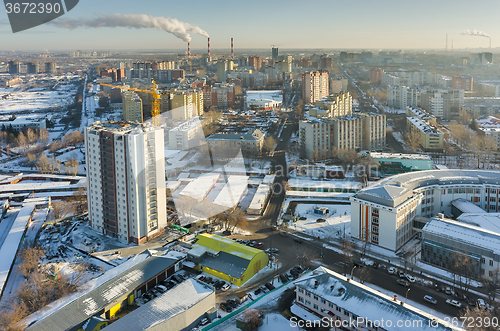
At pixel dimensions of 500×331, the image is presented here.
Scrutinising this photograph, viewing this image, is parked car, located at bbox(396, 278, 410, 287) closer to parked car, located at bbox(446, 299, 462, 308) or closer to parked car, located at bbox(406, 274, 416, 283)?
parked car, located at bbox(406, 274, 416, 283)

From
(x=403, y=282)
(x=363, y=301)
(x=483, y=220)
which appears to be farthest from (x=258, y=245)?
(x=483, y=220)

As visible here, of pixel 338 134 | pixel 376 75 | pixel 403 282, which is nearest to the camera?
pixel 403 282

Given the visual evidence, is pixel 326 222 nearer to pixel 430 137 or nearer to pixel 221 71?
pixel 430 137

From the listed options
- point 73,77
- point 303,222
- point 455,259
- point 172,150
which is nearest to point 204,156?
point 172,150

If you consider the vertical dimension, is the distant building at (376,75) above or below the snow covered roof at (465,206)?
above

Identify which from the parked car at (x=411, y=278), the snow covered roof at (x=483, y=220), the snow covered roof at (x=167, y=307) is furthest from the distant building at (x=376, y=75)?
the snow covered roof at (x=167, y=307)

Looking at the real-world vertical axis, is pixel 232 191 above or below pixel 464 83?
below

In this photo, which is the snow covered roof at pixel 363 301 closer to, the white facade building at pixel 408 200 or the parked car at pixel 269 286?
the parked car at pixel 269 286
